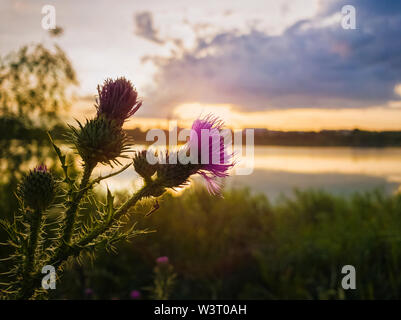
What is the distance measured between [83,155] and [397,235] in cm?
506

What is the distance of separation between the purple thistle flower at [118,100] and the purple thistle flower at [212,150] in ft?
1.04

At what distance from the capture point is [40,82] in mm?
5566

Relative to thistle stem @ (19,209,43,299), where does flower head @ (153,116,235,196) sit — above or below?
above

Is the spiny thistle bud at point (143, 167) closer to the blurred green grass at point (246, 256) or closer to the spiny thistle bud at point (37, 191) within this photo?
the spiny thistle bud at point (37, 191)

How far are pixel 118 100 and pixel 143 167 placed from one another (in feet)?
1.12

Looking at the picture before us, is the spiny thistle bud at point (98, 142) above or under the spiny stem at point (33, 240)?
above

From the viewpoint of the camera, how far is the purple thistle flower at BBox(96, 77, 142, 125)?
1812 mm

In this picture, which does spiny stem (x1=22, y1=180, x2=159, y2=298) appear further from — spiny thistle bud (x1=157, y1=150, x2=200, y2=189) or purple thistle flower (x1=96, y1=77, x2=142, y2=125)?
purple thistle flower (x1=96, y1=77, x2=142, y2=125)

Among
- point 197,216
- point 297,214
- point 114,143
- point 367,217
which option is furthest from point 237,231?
point 114,143

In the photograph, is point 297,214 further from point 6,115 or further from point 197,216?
point 6,115

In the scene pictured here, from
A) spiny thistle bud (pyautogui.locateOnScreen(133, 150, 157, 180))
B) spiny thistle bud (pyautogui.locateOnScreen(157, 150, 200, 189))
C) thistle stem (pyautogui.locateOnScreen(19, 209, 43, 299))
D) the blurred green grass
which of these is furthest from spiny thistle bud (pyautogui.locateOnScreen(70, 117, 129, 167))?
the blurred green grass

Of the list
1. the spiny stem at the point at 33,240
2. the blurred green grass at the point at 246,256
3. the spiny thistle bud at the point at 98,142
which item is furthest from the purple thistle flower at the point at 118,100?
the blurred green grass at the point at 246,256

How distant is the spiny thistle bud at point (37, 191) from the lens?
1.57 m

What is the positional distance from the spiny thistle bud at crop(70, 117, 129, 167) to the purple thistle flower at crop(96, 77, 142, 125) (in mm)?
101
